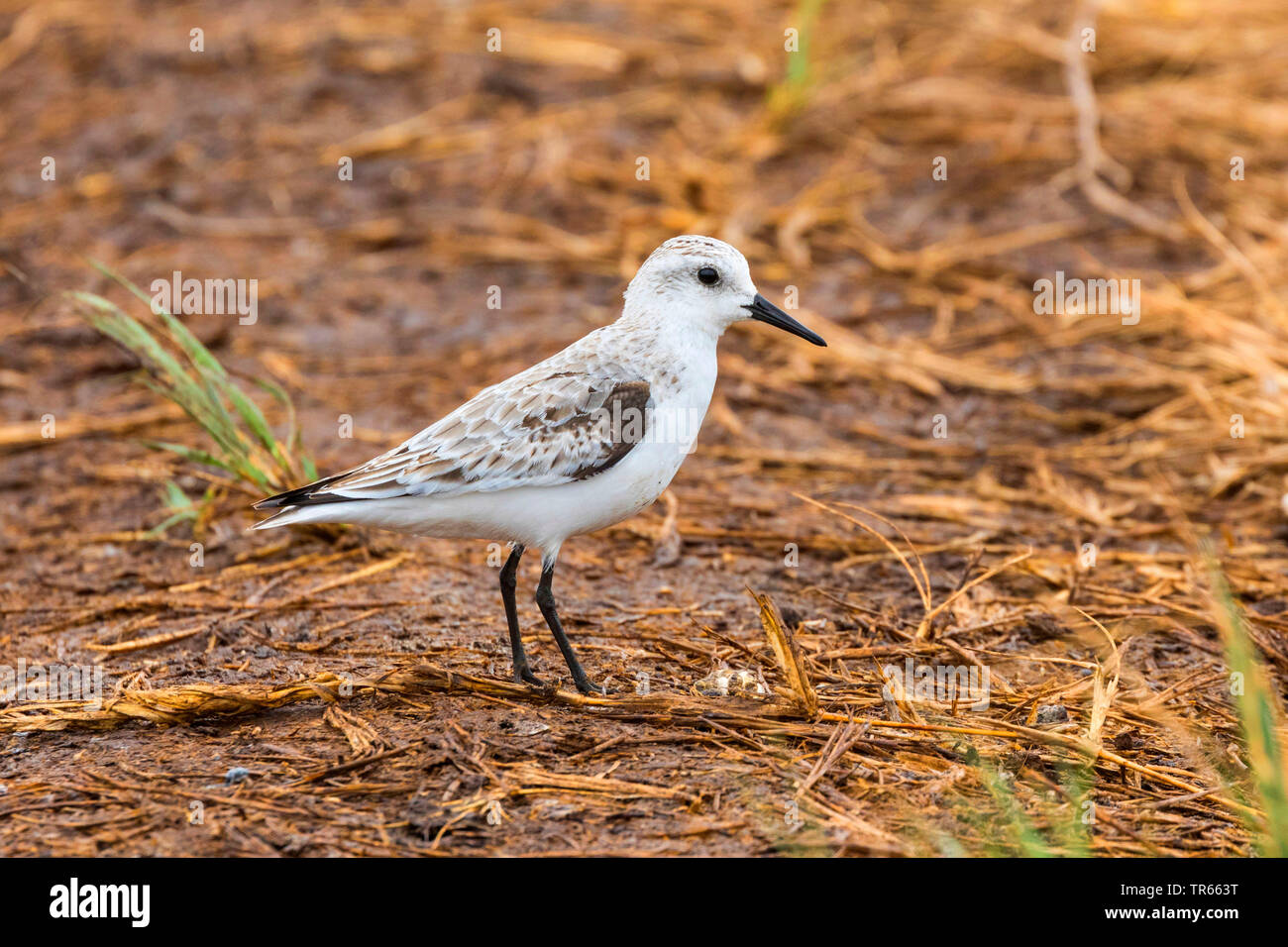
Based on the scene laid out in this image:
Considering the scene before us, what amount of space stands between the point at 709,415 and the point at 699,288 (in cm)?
262

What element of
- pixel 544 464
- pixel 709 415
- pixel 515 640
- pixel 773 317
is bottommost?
pixel 515 640

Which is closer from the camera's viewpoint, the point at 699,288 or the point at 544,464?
the point at 544,464

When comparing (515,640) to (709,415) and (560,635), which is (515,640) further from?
(709,415)

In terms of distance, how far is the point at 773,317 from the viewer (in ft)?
16.2

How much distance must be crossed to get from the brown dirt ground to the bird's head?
1.10m

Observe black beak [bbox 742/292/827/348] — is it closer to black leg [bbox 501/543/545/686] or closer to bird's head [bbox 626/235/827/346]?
bird's head [bbox 626/235/827/346]

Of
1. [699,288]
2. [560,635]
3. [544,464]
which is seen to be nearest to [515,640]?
[560,635]

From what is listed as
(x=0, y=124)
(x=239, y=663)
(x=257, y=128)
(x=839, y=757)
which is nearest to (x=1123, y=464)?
(x=839, y=757)

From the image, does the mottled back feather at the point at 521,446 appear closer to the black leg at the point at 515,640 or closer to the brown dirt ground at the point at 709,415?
the black leg at the point at 515,640

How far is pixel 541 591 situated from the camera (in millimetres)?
4625

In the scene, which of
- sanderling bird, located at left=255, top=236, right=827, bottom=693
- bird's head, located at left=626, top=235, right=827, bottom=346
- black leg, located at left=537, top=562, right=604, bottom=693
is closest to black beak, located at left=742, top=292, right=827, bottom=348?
bird's head, located at left=626, top=235, right=827, bottom=346
